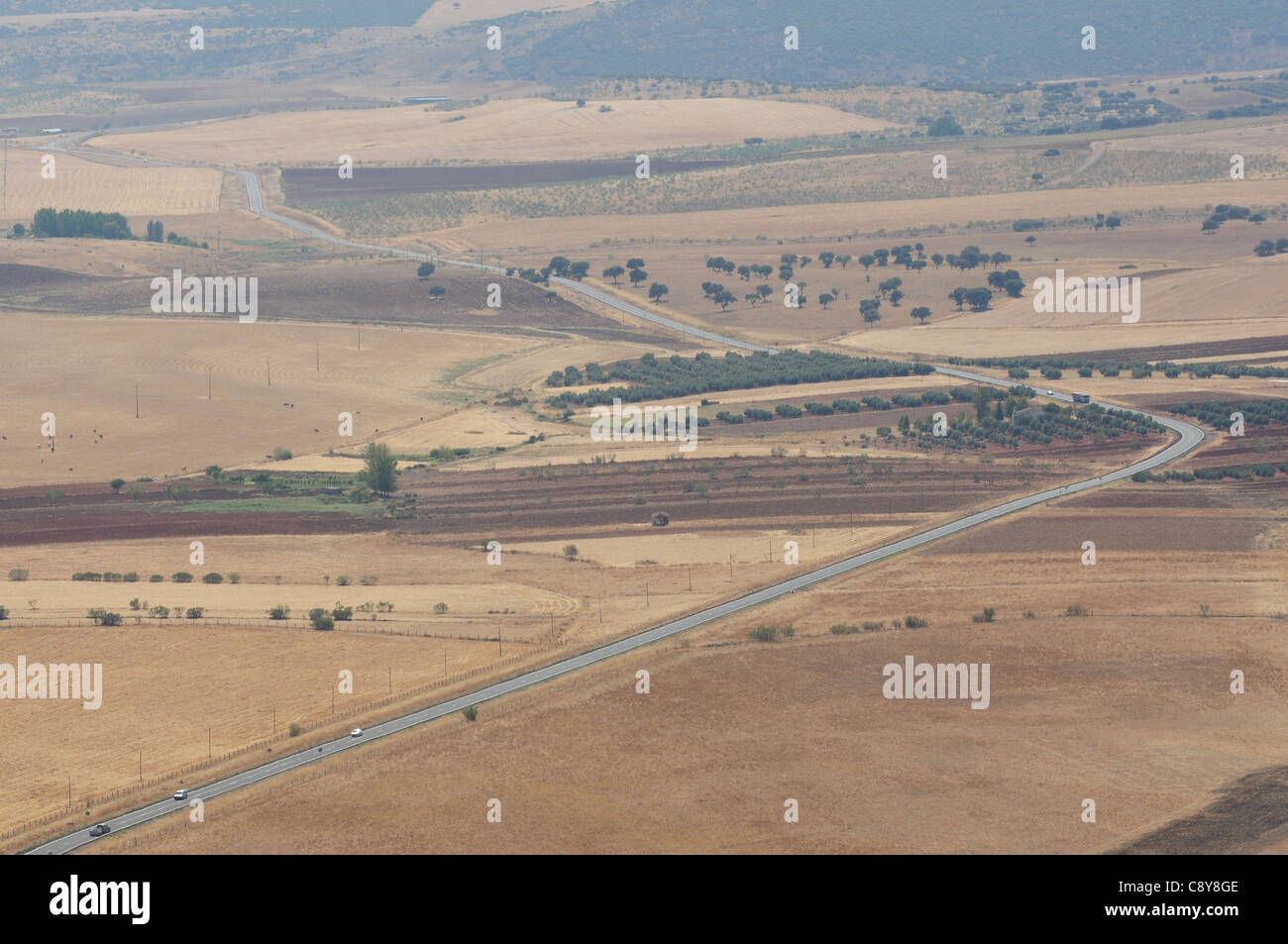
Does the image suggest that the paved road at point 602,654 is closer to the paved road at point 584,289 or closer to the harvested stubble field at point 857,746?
the harvested stubble field at point 857,746

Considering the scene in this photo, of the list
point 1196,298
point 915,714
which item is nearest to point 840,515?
point 915,714

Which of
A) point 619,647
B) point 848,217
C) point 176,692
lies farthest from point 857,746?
point 848,217

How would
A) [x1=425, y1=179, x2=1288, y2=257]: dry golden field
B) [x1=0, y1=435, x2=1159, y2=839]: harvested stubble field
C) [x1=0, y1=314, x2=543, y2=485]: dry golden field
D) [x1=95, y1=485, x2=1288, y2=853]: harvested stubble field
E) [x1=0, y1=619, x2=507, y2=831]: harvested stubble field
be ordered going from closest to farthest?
1. [x1=95, y1=485, x2=1288, y2=853]: harvested stubble field
2. [x1=0, y1=619, x2=507, y2=831]: harvested stubble field
3. [x1=0, y1=435, x2=1159, y2=839]: harvested stubble field
4. [x1=0, y1=314, x2=543, y2=485]: dry golden field
5. [x1=425, y1=179, x2=1288, y2=257]: dry golden field

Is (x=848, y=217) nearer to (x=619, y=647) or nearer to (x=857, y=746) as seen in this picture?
(x=619, y=647)

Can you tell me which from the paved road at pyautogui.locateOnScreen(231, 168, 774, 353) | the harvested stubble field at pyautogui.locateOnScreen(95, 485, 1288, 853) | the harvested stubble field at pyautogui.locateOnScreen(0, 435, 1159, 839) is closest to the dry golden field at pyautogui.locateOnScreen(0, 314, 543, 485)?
the harvested stubble field at pyautogui.locateOnScreen(0, 435, 1159, 839)

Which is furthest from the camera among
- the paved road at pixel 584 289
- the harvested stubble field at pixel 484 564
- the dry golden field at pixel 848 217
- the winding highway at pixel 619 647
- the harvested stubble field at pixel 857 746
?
the dry golden field at pixel 848 217

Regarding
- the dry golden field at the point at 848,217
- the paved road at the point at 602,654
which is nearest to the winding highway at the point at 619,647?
the paved road at the point at 602,654

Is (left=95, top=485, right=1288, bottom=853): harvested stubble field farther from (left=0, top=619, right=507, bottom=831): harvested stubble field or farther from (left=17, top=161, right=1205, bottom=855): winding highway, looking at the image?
(left=0, top=619, right=507, bottom=831): harvested stubble field
